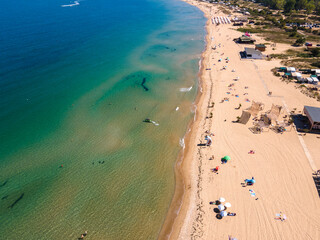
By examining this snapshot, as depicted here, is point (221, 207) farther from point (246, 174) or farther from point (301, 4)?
point (301, 4)

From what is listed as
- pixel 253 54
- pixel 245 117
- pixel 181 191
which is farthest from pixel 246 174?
pixel 253 54

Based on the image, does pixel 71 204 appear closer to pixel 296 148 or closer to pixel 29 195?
pixel 29 195

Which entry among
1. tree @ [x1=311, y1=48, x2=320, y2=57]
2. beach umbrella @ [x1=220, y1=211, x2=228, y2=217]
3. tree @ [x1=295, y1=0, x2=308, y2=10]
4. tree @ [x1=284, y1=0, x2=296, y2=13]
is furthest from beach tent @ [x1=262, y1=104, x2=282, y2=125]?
tree @ [x1=295, y1=0, x2=308, y2=10]

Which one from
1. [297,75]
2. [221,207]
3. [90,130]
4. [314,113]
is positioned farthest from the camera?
[297,75]

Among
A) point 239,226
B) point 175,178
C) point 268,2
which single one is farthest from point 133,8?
point 239,226

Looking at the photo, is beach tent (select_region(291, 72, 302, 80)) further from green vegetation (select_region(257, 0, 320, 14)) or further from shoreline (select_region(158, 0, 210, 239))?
green vegetation (select_region(257, 0, 320, 14))
